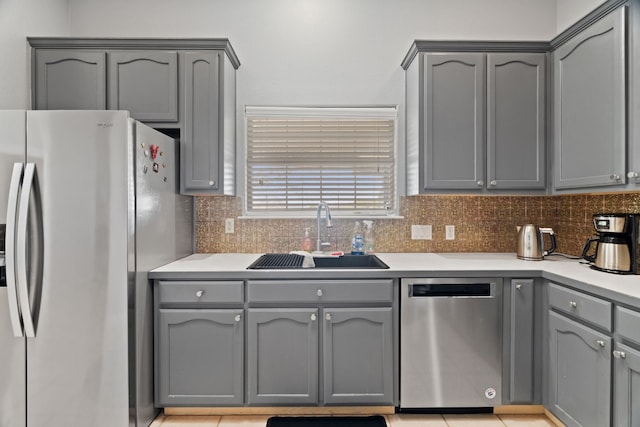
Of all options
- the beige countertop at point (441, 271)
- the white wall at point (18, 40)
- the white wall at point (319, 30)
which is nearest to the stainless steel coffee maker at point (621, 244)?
the beige countertop at point (441, 271)

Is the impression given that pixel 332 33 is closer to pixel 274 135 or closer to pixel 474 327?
pixel 274 135

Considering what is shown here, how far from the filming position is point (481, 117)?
2.45 m

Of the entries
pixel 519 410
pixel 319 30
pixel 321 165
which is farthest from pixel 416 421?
pixel 319 30

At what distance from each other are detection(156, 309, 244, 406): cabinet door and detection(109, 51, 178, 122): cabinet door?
127 cm

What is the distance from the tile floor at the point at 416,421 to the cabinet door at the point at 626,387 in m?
0.61

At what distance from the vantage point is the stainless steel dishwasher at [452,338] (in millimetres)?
2129

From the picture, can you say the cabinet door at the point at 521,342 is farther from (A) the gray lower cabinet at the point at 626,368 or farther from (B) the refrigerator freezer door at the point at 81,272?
(B) the refrigerator freezer door at the point at 81,272

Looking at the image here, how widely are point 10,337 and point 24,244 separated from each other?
1.62ft

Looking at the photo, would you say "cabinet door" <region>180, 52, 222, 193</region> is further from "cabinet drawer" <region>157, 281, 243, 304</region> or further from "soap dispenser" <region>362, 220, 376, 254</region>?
"soap dispenser" <region>362, 220, 376, 254</region>

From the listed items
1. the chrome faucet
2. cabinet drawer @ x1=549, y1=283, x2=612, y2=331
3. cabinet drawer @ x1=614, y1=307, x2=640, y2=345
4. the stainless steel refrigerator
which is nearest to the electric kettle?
cabinet drawer @ x1=549, y1=283, x2=612, y2=331

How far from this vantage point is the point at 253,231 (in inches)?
112

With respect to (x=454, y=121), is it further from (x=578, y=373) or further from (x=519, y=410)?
(x=519, y=410)

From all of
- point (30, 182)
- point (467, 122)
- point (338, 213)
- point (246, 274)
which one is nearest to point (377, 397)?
point (246, 274)

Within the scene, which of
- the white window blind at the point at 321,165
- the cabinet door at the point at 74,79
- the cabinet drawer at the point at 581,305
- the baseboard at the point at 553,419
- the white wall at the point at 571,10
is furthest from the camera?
the white window blind at the point at 321,165
